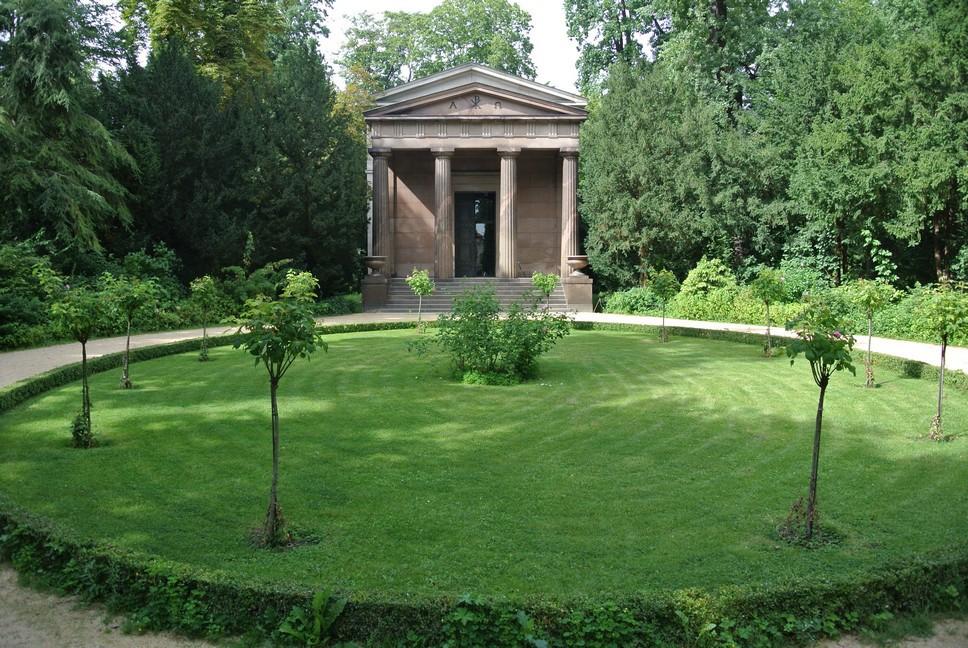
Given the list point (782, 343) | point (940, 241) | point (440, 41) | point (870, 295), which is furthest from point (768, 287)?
point (440, 41)

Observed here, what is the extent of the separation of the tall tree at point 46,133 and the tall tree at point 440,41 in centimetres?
2939

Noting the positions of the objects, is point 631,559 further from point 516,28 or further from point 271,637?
point 516,28

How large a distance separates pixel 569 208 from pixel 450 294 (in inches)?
228

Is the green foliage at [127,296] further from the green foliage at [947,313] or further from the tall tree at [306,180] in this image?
the tall tree at [306,180]

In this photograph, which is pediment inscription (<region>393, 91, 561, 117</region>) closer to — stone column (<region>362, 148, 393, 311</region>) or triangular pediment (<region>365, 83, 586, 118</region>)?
triangular pediment (<region>365, 83, 586, 118</region>)

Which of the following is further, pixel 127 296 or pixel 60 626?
pixel 127 296

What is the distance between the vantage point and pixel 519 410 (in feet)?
38.7

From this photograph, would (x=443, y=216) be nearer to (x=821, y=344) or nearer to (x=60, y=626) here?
(x=821, y=344)

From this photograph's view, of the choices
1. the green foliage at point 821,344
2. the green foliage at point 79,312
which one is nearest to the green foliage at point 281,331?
the green foliage at point 821,344

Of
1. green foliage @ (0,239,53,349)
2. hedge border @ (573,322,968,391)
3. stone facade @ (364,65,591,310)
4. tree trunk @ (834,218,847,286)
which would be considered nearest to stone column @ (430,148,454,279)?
stone facade @ (364,65,591,310)

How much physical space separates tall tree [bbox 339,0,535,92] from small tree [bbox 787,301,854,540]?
153ft

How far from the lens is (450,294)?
3028 centimetres

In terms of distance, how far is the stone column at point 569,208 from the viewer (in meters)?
31.3

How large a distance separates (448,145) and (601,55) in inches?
562
